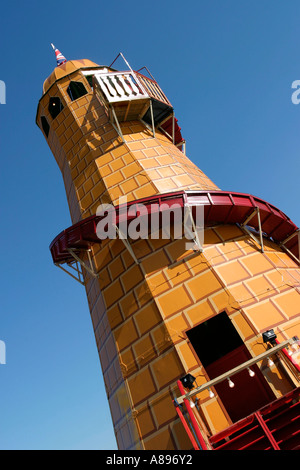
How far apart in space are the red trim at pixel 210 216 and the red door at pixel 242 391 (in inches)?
225

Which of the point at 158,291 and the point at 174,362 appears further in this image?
the point at 158,291

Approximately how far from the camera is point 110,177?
18.9m

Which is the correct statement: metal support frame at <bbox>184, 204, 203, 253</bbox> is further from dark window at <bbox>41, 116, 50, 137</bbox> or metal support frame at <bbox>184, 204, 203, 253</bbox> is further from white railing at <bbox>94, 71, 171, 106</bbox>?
dark window at <bbox>41, 116, 50, 137</bbox>

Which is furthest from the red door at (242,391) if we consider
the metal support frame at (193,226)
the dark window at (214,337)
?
the metal support frame at (193,226)

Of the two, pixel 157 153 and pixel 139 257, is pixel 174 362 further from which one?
pixel 157 153

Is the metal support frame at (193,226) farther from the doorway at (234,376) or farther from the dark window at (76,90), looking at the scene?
the dark window at (76,90)

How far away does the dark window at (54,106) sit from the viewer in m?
26.4

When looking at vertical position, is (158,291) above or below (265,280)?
above

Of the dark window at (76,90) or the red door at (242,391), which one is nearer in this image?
the red door at (242,391)

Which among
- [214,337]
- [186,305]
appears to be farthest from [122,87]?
[214,337]

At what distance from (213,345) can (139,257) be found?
5.02 meters

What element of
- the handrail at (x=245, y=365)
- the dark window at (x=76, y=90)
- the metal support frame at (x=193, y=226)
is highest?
the dark window at (x=76, y=90)

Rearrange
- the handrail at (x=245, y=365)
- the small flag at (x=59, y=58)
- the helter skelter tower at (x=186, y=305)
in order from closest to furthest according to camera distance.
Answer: the handrail at (x=245, y=365)
the helter skelter tower at (x=186, y=305)
the small flag at (x=59, y=58)
